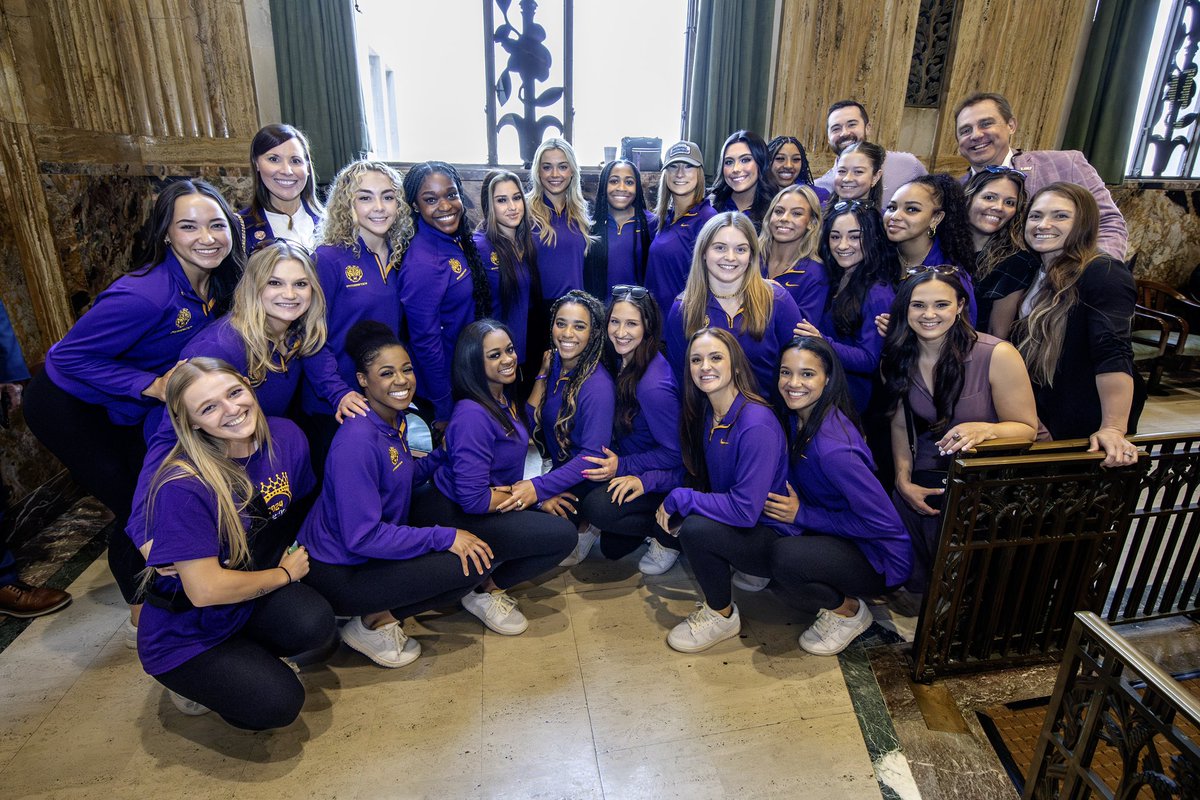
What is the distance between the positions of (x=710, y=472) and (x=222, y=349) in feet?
5.91

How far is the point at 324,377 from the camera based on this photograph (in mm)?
2447

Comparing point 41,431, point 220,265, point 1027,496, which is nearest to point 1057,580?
point 1027,496

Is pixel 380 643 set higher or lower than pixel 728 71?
lower

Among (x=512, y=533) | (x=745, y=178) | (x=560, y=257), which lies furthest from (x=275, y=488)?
(x=745, y=178)

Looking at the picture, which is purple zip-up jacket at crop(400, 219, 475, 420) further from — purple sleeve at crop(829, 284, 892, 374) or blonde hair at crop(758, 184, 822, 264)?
purple sleeve at crop(829, 284, 892, 374)

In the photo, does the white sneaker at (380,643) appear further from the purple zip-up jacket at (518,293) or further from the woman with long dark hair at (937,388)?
the woman with long dark hair at (937,388)

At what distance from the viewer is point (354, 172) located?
8.45 ft

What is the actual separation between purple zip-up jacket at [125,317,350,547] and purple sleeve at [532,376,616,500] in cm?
86

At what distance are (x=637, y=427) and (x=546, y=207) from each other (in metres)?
1.21

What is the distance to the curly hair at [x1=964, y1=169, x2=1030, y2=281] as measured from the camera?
2.57 meters

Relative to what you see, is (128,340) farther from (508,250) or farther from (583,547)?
(583,547)

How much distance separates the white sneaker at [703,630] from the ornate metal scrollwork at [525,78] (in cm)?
433

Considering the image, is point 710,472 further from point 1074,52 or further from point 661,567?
point 1074,52

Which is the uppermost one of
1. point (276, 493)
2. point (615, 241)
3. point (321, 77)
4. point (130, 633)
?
point (321, 77)
